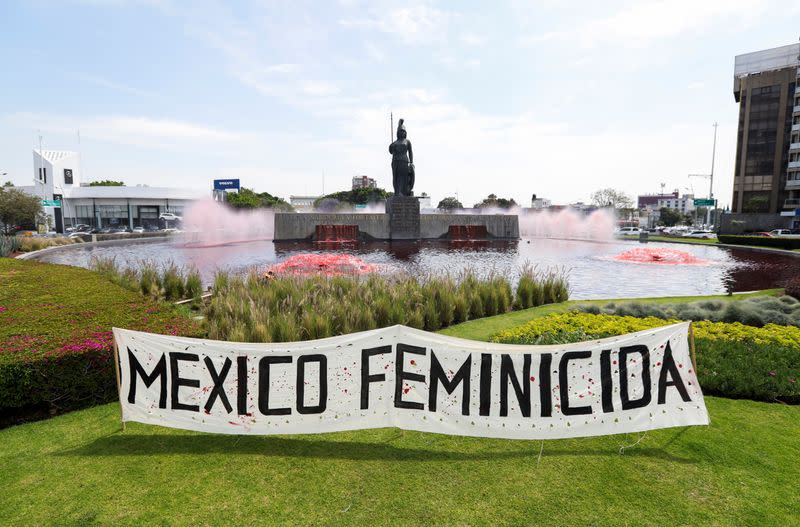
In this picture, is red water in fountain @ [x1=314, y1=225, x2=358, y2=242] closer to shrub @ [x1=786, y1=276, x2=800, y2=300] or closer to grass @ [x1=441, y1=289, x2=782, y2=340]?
grass @ [x1=441, y1=289, x2=782, y2=340]

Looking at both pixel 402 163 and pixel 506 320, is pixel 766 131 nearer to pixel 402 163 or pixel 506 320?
pixel 402 163

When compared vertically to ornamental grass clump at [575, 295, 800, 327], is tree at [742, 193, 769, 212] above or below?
above

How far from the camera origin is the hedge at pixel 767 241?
29733 millimetres

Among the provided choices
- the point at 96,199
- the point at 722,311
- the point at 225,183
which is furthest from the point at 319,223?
the point at 96,199

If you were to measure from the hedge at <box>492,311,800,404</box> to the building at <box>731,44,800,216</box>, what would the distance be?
265ft

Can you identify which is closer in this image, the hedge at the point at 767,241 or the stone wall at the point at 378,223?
the hedge at the point at 767,241

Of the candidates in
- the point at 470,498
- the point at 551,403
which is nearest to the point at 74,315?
the point at 470,498

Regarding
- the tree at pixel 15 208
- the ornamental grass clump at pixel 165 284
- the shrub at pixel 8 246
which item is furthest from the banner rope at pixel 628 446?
the tree at pixel 15 208

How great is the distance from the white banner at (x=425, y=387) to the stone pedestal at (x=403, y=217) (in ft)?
98.9

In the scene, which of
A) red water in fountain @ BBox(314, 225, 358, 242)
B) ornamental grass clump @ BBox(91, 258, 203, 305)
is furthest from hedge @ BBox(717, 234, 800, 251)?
ornamental grass clump @ BBox(91, 258, 203, 305)

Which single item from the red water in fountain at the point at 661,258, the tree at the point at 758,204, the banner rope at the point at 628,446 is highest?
the tree at the point at 758,204

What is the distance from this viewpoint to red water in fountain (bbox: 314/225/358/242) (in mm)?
33938

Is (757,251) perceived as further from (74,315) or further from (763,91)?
(763,91)

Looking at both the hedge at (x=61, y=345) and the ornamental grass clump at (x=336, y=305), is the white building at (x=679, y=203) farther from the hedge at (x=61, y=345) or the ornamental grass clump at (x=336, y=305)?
the hedge at (x=61, y=345)
